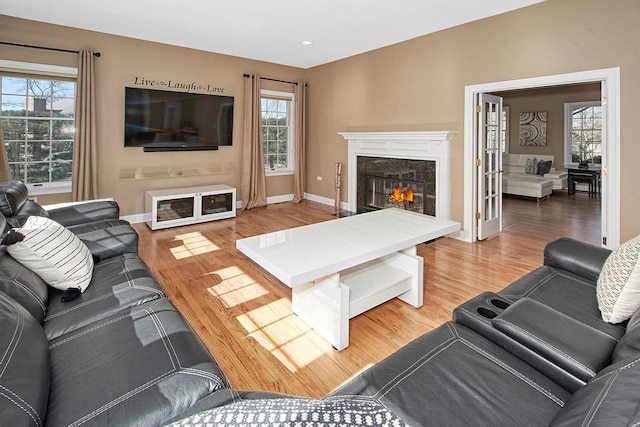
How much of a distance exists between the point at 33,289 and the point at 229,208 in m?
4.19

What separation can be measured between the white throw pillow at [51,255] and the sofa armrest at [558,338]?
83.8 inches

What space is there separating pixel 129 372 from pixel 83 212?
2384 mm

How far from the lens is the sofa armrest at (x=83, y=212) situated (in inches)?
117

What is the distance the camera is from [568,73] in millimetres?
3652

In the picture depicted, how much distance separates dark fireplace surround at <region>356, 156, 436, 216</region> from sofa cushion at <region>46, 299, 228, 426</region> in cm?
412

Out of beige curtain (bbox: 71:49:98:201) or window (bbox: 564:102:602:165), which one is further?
window (bbox: 564:102:602:165)

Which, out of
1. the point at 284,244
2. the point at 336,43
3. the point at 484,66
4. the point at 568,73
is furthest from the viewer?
the point at 336,43

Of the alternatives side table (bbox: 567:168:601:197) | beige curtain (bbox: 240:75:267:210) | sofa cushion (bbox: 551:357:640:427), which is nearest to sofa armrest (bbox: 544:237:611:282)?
sofa cushion (bbox: 551:357:640:427)

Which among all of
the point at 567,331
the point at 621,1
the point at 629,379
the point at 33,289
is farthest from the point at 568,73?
the point at 33,289

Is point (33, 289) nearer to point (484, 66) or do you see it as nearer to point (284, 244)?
point (284, 244)

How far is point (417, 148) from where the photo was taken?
5.01m

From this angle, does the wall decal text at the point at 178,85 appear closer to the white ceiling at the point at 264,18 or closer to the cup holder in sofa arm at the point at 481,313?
the white ceiling at the point at 264,18

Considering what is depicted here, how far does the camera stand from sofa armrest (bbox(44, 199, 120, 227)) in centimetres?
296

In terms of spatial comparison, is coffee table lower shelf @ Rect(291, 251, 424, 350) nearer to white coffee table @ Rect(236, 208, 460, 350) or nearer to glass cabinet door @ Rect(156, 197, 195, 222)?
white coffee table @ Rect(236, 208, 460, 350)
